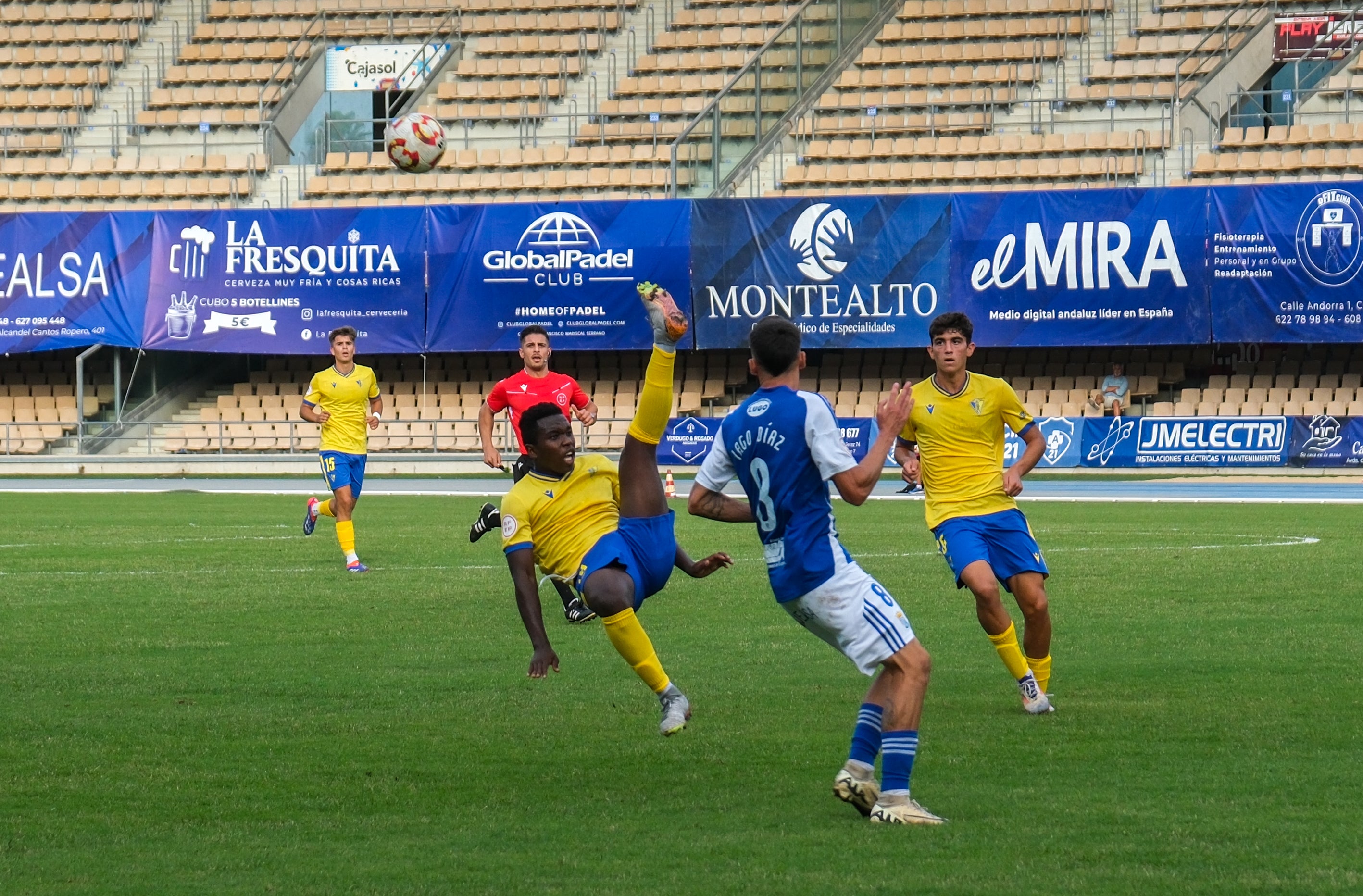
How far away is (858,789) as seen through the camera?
602cm

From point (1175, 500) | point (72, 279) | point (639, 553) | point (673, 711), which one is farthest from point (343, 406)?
point (72, 279)

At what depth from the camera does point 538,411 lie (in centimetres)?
813

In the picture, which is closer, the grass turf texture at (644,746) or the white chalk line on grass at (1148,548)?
the grass turf texture at (644,746)

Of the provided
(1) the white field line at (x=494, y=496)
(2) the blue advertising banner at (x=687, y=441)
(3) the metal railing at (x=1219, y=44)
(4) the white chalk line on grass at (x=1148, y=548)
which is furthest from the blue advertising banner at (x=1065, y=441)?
(4) the white chalk line on grass at (x=1148, y=548)

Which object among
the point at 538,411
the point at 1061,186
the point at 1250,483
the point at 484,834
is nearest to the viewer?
the point at 484,834

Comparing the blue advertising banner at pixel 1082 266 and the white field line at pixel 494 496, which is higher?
the blue advertising banner at pixel 1082 266

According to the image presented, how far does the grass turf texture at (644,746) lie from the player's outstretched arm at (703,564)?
0.78m

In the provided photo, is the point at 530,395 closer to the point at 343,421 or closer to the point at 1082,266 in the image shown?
the point at 343,421

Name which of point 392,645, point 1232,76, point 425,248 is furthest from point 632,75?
point 392,645

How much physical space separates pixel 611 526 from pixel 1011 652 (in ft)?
6.75

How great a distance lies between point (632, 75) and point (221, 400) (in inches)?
457

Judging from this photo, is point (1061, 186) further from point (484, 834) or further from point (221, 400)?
point (484, 834)

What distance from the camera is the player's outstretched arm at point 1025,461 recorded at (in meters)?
8.39

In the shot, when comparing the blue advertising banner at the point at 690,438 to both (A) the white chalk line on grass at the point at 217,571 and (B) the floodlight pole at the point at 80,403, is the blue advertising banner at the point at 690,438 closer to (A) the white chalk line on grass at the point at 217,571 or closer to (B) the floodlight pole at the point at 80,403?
(B) the floodlight pole at the point at 80,403
